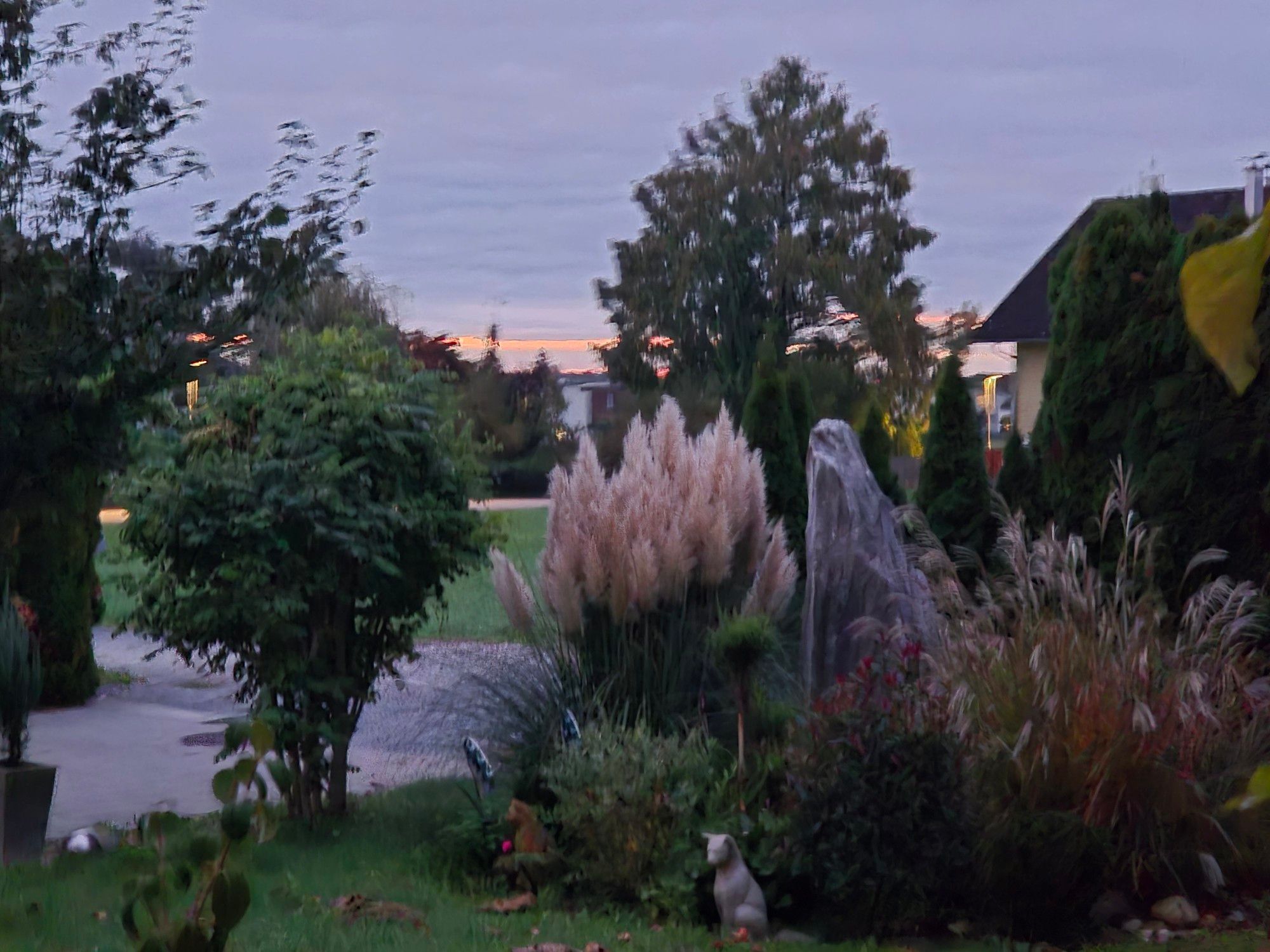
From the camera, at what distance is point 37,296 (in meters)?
6.46

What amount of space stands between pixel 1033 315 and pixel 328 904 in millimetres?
26405

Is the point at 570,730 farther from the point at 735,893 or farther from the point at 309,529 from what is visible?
the point at 309,529

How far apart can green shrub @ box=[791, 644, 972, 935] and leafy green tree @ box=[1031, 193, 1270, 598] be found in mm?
3235

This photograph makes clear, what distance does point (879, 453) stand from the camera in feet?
43.4

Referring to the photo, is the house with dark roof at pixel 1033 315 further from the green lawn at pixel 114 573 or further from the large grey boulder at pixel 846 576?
the large grey boulder at pixel 846 576

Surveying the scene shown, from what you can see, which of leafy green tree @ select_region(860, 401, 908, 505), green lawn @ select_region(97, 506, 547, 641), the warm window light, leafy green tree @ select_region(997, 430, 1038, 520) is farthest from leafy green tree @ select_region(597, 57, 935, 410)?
leafy green tree @ select_region(997, 430, 1038, 520)

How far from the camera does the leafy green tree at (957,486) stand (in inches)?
415

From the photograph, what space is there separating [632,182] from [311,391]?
4058 cm

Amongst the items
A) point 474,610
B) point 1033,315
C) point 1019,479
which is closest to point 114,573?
point 1019,479

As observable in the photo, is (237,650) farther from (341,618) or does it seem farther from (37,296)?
(37,296)

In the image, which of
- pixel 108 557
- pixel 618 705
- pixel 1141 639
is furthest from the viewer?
pixel 618 705

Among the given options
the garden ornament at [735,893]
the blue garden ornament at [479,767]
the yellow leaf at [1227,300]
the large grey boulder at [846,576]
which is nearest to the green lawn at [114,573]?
the blue garden ornament at [479,767]

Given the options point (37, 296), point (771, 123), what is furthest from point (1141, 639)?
point (771, 123)

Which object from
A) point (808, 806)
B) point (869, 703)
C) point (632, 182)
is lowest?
point (808, 806)
